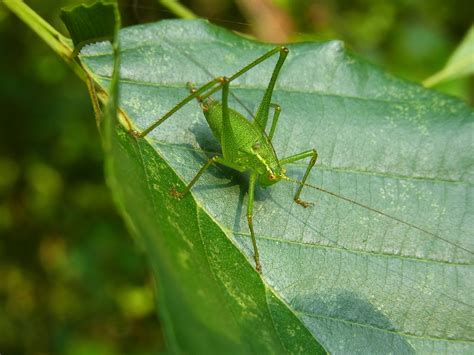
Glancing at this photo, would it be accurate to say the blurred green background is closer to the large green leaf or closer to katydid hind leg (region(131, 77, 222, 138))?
the large green leaf

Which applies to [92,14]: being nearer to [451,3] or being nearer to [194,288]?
[194,288]

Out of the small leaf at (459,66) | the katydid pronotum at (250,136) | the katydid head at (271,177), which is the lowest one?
the katydid head at (271,177)

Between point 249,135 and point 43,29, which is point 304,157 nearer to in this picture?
point 249,135

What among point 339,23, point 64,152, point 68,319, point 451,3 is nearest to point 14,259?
point 68,319

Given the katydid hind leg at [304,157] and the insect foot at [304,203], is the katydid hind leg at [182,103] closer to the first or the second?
the katydid hind leg at [304,157]

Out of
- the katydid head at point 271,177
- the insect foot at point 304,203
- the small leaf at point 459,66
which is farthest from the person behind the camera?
the small leaf at point 459,66

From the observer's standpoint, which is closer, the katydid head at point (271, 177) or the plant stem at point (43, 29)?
the plant stem at point (43, 29)

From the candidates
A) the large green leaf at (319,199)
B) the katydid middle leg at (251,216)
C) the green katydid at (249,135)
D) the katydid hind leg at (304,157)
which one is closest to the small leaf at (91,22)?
the large green leaf at (319,199)
